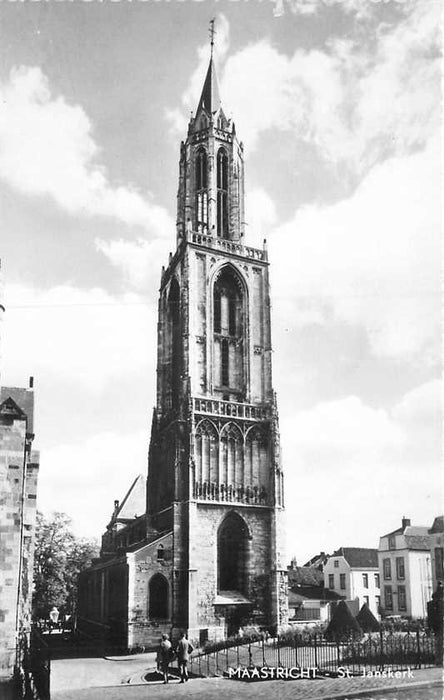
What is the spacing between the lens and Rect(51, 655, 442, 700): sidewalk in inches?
624

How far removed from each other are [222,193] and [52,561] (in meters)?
29.9

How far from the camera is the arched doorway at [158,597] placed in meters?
34.9

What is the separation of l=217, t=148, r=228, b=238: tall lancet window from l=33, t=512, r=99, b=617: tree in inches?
990

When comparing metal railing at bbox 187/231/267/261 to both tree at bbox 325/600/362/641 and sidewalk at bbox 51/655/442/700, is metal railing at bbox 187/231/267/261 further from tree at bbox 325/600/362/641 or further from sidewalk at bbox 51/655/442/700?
sidewalk at bbox 51/655/442/700

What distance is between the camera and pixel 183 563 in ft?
118

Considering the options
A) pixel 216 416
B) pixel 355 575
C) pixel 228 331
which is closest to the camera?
pixel 216 416

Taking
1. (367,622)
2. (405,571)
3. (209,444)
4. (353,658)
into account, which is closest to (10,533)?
(353,658)

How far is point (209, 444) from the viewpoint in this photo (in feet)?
129

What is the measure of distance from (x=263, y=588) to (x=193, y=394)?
12.2m

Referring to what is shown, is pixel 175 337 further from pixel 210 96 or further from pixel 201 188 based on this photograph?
pixel 210 96

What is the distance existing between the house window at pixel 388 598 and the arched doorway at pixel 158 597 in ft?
68.8

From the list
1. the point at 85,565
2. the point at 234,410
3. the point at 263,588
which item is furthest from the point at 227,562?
the point at 85,565

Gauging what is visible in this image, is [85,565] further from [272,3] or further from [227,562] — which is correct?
[272,3]

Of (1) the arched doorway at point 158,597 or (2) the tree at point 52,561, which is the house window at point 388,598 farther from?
(2) the tree at point 52,561
